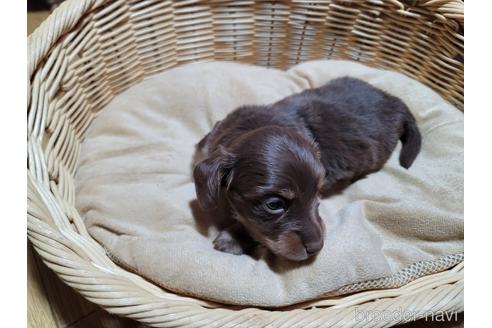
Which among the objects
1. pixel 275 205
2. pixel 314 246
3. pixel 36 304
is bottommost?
pixel 36 304

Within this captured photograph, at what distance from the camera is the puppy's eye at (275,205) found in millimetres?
1728

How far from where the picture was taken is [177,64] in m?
2.91

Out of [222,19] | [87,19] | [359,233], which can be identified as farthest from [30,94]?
[359,233]

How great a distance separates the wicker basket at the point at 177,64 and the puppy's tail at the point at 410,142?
518 millimetres

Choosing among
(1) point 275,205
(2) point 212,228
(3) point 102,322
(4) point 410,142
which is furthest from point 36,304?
(4) point 410,142

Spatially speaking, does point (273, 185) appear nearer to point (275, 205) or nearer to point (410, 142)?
point (275, 205)

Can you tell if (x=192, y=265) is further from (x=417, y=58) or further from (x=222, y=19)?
(x=417, y=58)

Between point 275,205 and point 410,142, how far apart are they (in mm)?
1073

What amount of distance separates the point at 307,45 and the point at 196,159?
1.11 m

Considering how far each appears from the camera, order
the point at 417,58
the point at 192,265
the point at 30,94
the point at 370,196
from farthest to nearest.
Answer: the point at 417,58
the point at 370,196
the point at 30,94
the point at 192,265

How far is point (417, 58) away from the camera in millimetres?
2793

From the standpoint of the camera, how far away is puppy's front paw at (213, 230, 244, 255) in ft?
6.84

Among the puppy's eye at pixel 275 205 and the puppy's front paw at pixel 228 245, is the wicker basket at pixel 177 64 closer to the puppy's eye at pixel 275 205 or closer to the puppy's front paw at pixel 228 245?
the puppy's front paw at pixel 228 245

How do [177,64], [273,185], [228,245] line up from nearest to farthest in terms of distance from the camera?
[273,185]
[228,245]
[177,64]
